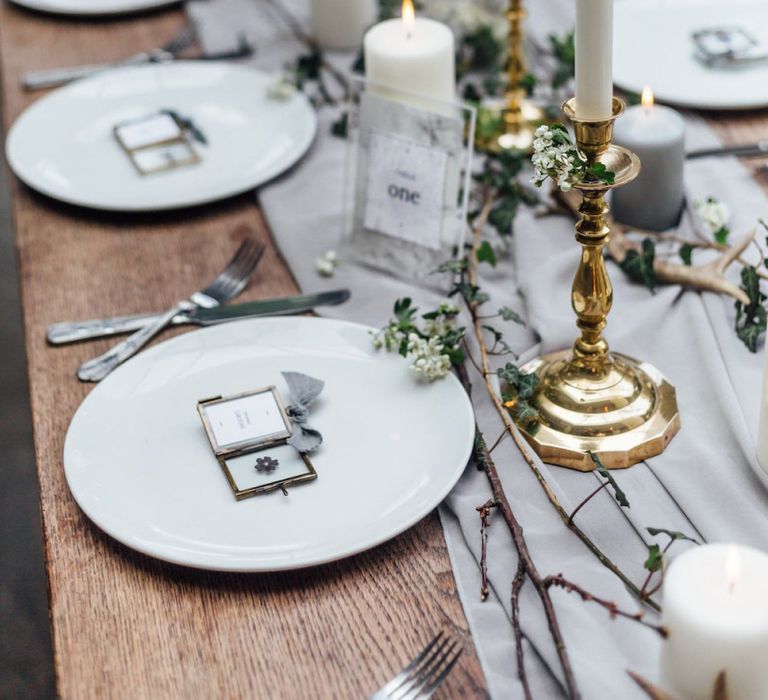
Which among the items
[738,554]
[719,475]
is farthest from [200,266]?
[738,554]

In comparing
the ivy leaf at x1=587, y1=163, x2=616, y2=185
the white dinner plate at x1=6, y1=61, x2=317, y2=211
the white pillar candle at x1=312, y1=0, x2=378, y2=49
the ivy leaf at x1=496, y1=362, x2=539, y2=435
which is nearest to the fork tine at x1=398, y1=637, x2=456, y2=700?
the ivy leaf at x1=496, y1=362, x2=539, y2=435

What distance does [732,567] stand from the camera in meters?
0.58

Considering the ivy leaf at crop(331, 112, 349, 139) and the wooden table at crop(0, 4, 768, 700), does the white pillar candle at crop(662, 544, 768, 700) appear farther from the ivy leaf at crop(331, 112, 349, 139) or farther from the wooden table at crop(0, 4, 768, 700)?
the ivy leaf at crop(331, 112, 349, 139)

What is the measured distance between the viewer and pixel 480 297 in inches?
39.1

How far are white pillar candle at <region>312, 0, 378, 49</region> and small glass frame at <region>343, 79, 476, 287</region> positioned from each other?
1.64 ft

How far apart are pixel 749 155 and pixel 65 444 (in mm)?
846

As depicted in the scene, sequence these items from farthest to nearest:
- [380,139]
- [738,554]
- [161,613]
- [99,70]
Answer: [99,70]
[380,139]
[161,613]
[738,554]

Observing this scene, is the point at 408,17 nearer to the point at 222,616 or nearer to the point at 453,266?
the point at 453,266

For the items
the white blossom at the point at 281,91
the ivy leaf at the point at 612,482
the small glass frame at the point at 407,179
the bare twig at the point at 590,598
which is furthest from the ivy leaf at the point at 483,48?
the bare twig at the point at 590,598

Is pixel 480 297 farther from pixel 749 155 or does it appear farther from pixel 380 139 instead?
pixel 749 155

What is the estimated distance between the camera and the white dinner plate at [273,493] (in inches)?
30.2

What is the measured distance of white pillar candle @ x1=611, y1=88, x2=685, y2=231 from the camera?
1084mm

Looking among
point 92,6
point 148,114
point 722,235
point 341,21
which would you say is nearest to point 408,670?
point 722,235

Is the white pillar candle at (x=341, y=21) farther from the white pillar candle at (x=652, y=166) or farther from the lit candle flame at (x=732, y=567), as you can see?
the lit candle flame at (x=732, y=567)
